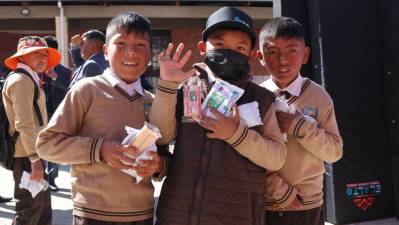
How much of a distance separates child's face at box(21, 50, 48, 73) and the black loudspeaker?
2.15 metres

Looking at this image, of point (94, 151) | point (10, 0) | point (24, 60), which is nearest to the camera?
point (94, 151)

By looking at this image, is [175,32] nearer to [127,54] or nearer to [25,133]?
[25,133]

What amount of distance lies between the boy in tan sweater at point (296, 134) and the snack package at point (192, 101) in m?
0.48

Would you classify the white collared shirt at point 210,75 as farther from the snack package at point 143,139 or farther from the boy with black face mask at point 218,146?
the snack package at point 143,139

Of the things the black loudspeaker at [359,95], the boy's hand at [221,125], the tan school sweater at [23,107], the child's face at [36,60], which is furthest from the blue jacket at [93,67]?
the boy's hand at [221,125]

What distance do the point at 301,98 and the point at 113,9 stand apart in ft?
35.1

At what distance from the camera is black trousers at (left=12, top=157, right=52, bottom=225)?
3402 mm

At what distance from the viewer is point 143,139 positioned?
173cm

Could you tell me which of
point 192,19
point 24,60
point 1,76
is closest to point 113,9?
point 192,19


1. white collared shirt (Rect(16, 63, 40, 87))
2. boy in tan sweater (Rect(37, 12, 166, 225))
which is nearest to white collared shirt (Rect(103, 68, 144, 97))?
boy in tan sweater (Rect(37, 12, 166, 225))

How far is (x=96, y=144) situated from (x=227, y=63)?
647mm

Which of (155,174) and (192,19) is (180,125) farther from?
(192,19)

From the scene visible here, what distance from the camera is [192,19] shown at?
44.1ft

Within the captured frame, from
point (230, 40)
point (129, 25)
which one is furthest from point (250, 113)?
point (129, 25)
